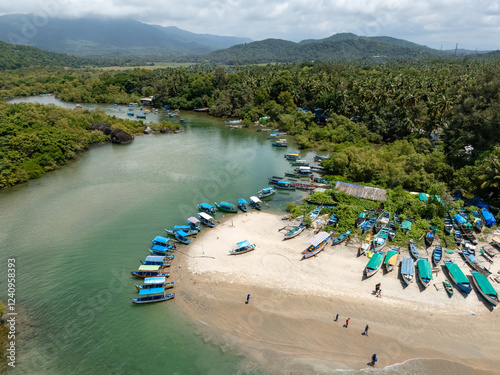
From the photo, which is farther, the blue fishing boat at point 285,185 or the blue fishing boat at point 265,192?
the blue fishing boat at point 285,185

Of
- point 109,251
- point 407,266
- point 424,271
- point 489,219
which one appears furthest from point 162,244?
point 489,219

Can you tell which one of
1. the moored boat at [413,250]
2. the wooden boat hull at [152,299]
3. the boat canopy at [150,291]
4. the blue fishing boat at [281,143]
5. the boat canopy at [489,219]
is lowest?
the wooden boat hull at [152,299]

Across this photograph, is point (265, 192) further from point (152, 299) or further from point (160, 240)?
point (152, 299)

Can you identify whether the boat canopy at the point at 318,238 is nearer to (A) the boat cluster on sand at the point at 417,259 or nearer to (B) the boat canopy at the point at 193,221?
(A) the boat cluster on sand at the point at 417,259

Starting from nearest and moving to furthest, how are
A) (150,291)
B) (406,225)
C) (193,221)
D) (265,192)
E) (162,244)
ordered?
(150,291) < (162,244) < (406,225) < (193,221) < (265,192)

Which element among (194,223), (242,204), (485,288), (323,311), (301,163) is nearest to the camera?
(323,311)

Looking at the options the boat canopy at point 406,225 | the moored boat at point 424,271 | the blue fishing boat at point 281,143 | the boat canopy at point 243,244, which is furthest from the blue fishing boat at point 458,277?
the blue fishing boat at point 281,143

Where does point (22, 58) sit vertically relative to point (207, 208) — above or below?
above
